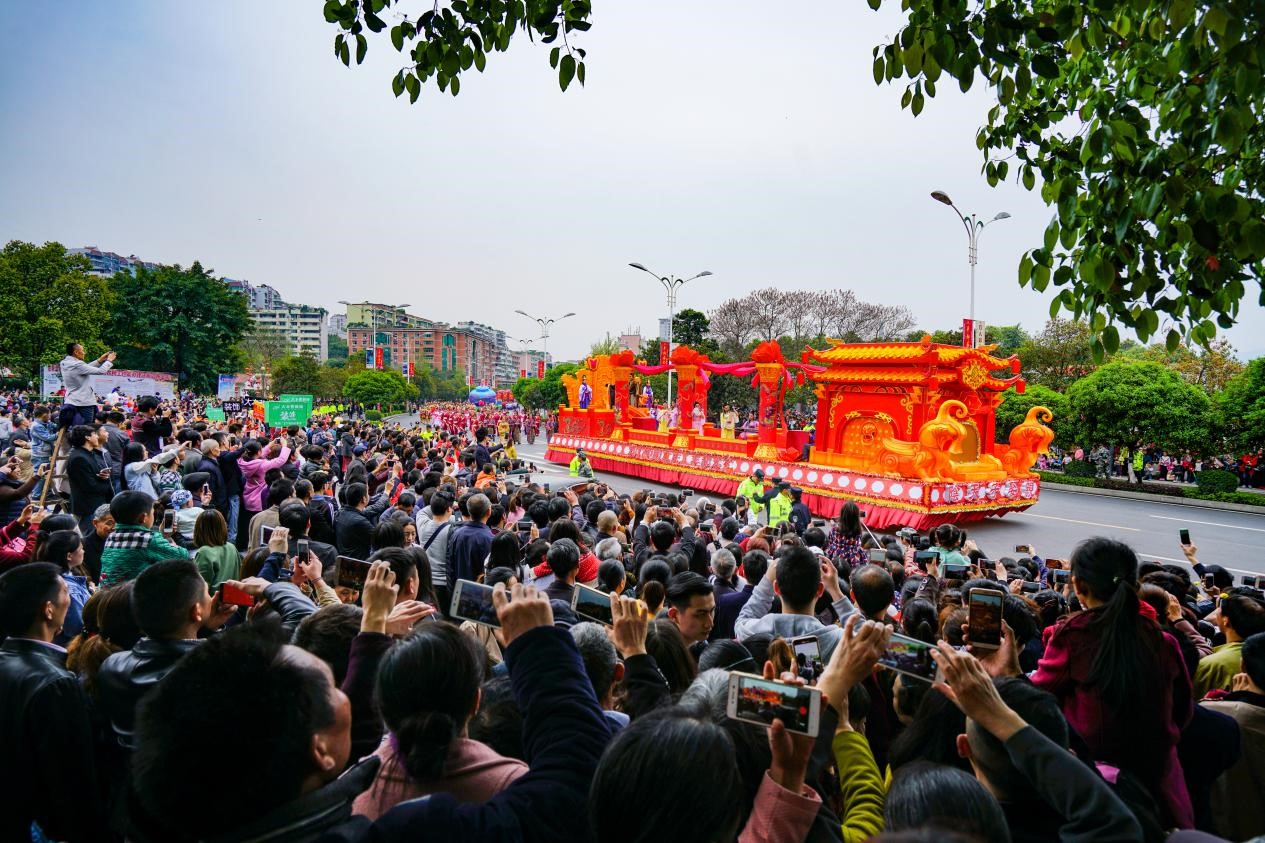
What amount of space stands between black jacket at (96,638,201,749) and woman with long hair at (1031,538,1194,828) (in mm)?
3188

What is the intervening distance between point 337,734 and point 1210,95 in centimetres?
389

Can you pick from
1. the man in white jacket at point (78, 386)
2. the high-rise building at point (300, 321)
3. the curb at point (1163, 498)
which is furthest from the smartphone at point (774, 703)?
the high-rise building at point (300, 321)

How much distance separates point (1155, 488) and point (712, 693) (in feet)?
85.9

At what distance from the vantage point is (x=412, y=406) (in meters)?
80.6

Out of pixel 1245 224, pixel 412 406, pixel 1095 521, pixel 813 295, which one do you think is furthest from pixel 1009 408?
pixel 412 406

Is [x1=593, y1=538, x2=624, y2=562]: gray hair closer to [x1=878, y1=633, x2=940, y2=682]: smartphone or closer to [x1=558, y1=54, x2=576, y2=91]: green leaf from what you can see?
[x1=558, y1=54, x2=576, y2=91]: green leaf

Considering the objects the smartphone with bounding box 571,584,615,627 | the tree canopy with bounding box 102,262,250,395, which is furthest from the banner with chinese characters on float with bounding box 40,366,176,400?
the smartphone with bounding box 571,584,615,627

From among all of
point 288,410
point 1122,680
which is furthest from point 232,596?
point 288,410

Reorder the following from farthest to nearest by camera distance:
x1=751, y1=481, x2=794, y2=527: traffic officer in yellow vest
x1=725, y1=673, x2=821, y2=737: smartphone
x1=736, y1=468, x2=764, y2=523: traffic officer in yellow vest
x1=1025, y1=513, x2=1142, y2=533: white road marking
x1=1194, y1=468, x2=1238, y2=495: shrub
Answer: x1=1194, y1=468, x2=1238, y2=495: shrub → x1=1025, y1=513, x2=1142, y2=533: white road marking → x1=736, y1=468, x2=764, y2=523: traffic officer in yellow vest → x1=751, y1=481, x2=794, y2=527: traffic officer in yellow vest → x1=725, y1=673, x2=821, y2=737: smartphone

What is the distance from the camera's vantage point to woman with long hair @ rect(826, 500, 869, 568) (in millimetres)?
7586

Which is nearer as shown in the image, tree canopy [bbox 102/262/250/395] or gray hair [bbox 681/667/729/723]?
gray hair [bbox 681/667/729/723]

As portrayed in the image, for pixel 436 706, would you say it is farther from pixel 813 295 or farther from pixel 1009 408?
pixel 813 295

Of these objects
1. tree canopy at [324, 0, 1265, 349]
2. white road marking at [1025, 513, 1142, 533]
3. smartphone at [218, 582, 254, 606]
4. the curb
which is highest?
tree canopy at [324, 0, 1265, 349]

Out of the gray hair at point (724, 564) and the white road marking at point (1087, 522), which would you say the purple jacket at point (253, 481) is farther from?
the white road marking at point (1087, 522)
